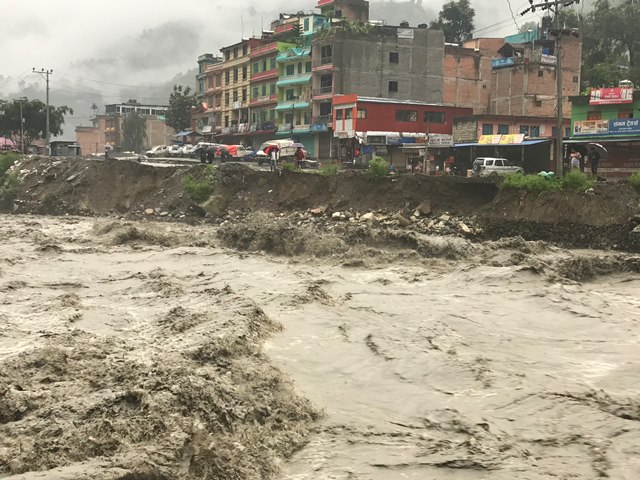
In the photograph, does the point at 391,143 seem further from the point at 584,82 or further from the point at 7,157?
the point at 7,157

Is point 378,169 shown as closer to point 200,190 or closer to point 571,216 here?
point 571,216

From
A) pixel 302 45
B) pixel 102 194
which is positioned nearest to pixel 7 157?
pixel 102 194

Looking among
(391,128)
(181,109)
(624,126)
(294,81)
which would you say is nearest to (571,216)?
(624,126)

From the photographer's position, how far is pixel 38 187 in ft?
125

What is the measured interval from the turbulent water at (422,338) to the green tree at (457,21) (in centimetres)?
6601

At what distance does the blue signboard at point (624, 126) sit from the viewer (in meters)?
38.8

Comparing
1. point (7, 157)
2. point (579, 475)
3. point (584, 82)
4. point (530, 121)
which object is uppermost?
point (584, 82)

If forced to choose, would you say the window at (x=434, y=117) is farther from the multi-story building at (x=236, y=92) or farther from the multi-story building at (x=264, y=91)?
the multi-story building at (x=236, y=92)

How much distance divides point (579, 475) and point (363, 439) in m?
2.20

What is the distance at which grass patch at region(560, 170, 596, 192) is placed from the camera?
22719 millimetres

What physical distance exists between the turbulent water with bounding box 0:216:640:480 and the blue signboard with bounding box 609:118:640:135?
21.5 meters

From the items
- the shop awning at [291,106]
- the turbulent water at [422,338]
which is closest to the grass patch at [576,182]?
the turbulent water at [422,338]

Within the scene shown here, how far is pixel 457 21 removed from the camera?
8175 cm

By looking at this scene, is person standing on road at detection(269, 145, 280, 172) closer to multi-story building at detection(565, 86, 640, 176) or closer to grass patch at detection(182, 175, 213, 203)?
grass patch at detection(182, 175, 213, 203)
